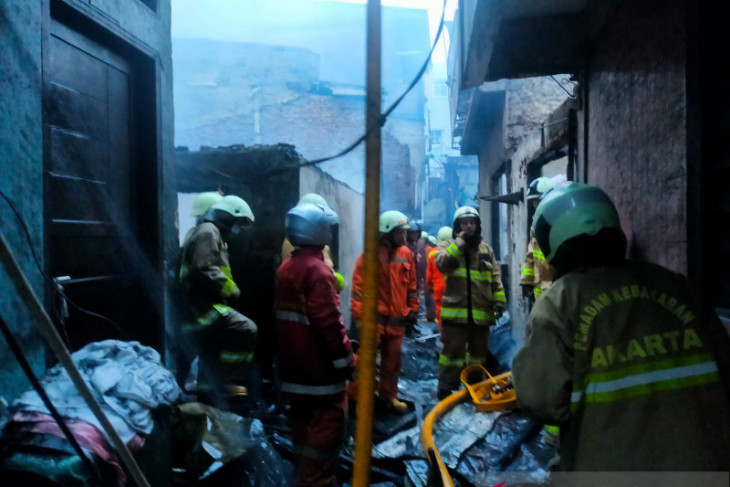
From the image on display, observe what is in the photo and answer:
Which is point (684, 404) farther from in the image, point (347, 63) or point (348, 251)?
point (347, 63)

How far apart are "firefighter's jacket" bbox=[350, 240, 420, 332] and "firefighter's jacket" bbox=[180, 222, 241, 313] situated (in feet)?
4.63

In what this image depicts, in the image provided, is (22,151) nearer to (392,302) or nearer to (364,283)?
(364,283)

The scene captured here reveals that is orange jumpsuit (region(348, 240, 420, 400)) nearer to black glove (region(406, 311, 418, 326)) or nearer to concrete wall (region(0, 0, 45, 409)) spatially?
black glove (region(406, 311, 418, 326))

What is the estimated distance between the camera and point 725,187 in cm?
209

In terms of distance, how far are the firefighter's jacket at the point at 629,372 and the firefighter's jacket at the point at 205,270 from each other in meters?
3.39

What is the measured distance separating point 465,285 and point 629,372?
4027 mm

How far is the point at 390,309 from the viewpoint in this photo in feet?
18.1

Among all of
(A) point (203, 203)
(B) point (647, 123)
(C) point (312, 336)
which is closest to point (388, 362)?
(C) point (312, 336)

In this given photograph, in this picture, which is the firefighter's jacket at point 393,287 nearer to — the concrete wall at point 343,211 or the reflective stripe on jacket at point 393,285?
the reflective stripe on jacket at point 393,285

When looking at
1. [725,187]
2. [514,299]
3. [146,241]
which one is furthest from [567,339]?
[514,299]

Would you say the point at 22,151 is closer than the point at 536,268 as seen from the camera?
Yes

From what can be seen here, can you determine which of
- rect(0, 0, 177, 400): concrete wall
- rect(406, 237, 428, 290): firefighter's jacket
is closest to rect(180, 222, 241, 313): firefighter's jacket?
rect(0, 0, 177, 400): concrete wall

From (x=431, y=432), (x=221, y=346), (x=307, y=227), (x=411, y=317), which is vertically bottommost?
(x=431, y=432)

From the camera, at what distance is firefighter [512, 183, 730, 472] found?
165 cm
